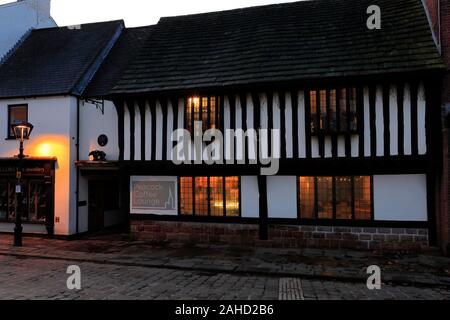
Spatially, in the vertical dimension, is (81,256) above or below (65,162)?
below

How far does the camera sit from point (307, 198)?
1205 centimetres

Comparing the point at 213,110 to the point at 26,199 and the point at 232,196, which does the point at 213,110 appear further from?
the point at 26,199

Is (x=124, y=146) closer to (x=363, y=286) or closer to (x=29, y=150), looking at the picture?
(x=29, y=150)

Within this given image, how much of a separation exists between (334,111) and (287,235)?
183 inches

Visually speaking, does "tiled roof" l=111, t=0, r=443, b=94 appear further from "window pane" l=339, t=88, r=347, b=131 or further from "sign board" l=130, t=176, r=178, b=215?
"sign board" l=130, t=176, r=178, b=215

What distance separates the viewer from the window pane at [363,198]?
1155cm

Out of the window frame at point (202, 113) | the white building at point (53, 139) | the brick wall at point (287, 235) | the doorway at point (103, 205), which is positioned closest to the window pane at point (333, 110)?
the brick wall at point (287, 235)

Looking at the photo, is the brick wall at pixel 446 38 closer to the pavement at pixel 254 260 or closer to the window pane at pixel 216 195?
the pavement at pixel 254 260

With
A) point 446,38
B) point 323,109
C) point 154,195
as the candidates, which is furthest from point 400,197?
point 154,195

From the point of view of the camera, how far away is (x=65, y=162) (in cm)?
1382

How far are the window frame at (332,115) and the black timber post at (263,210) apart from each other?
2.49 metres

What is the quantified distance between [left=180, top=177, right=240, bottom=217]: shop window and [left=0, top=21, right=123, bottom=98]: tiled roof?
20.6 ft
